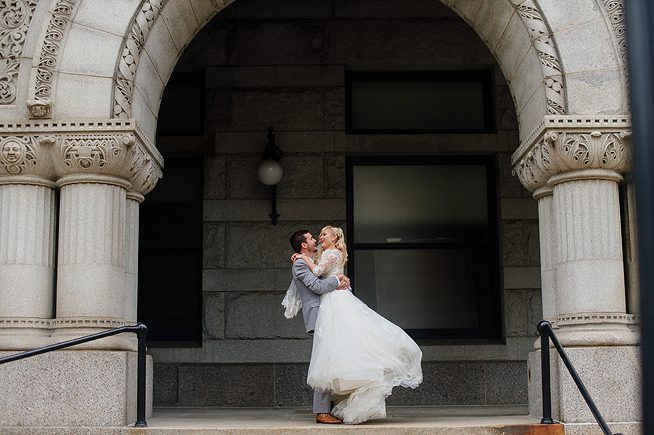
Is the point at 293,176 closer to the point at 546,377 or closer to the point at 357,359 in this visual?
the point at 357,359

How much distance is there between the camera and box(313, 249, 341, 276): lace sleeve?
30.0 ft

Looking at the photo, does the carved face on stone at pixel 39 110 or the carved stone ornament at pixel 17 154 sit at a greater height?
the carved face on stone at pixel 39 110

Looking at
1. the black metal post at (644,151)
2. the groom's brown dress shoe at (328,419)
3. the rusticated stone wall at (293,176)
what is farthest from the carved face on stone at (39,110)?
the black metal post at (644,151)

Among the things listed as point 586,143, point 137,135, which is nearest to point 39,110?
point 137,135

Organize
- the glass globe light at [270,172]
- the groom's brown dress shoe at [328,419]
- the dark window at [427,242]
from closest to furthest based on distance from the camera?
the groom's brown dress shoe at [328,419]
the glass globe light at [270,172]
the dark window at [427,242]

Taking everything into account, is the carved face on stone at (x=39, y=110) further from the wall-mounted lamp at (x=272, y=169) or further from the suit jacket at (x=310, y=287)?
the wall-mounted lamp at (x=272, y=169)

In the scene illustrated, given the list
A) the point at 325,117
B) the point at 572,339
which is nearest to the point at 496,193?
the point at 325,117

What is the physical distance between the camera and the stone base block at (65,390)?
8297mm

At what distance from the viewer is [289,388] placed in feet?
39.8

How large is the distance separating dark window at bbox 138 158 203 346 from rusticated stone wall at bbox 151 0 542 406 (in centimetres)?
36

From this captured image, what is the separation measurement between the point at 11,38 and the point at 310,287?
3735 millimetres

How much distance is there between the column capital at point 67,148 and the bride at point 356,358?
2228 mm

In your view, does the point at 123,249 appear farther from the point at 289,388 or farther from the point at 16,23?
the point at 289,388

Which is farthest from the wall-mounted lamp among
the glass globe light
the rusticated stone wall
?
the rusticated stone wall
